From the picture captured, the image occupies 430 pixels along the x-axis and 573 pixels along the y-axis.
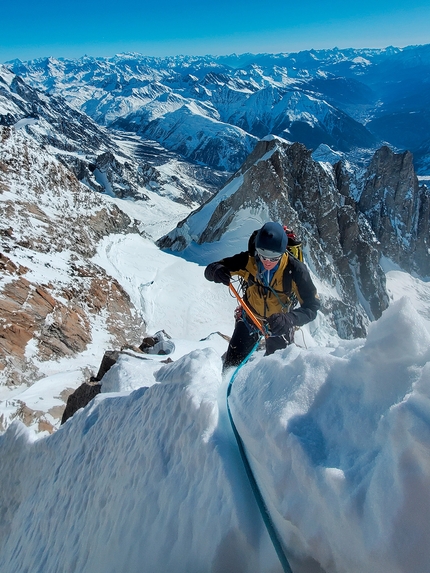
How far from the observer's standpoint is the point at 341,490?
2.14m

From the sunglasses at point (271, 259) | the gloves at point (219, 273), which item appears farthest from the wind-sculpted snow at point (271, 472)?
the sunglasses at point (271, 259)

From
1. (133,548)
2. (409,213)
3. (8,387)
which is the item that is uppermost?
(133,548)

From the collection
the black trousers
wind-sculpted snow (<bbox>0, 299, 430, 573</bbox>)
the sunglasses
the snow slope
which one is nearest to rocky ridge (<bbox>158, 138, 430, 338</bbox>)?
the black trousers

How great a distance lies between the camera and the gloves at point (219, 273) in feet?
20.3

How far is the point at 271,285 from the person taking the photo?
6.20 m

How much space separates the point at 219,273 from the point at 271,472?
154 inches

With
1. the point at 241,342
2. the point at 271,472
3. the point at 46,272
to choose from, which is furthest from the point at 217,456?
the point at 46,272

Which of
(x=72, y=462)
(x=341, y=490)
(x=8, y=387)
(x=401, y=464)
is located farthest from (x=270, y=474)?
(x=8, y=387)

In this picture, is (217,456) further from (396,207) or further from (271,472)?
(396,207)

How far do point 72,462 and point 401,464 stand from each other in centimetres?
572

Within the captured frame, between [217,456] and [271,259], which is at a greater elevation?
[271,259]

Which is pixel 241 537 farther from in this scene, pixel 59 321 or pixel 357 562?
pixel 59 321

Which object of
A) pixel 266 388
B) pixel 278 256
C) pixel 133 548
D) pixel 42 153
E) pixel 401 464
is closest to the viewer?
pixel 401 464

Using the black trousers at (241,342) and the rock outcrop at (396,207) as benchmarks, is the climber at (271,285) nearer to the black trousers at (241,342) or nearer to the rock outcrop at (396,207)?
the black trousers at (241,342)
